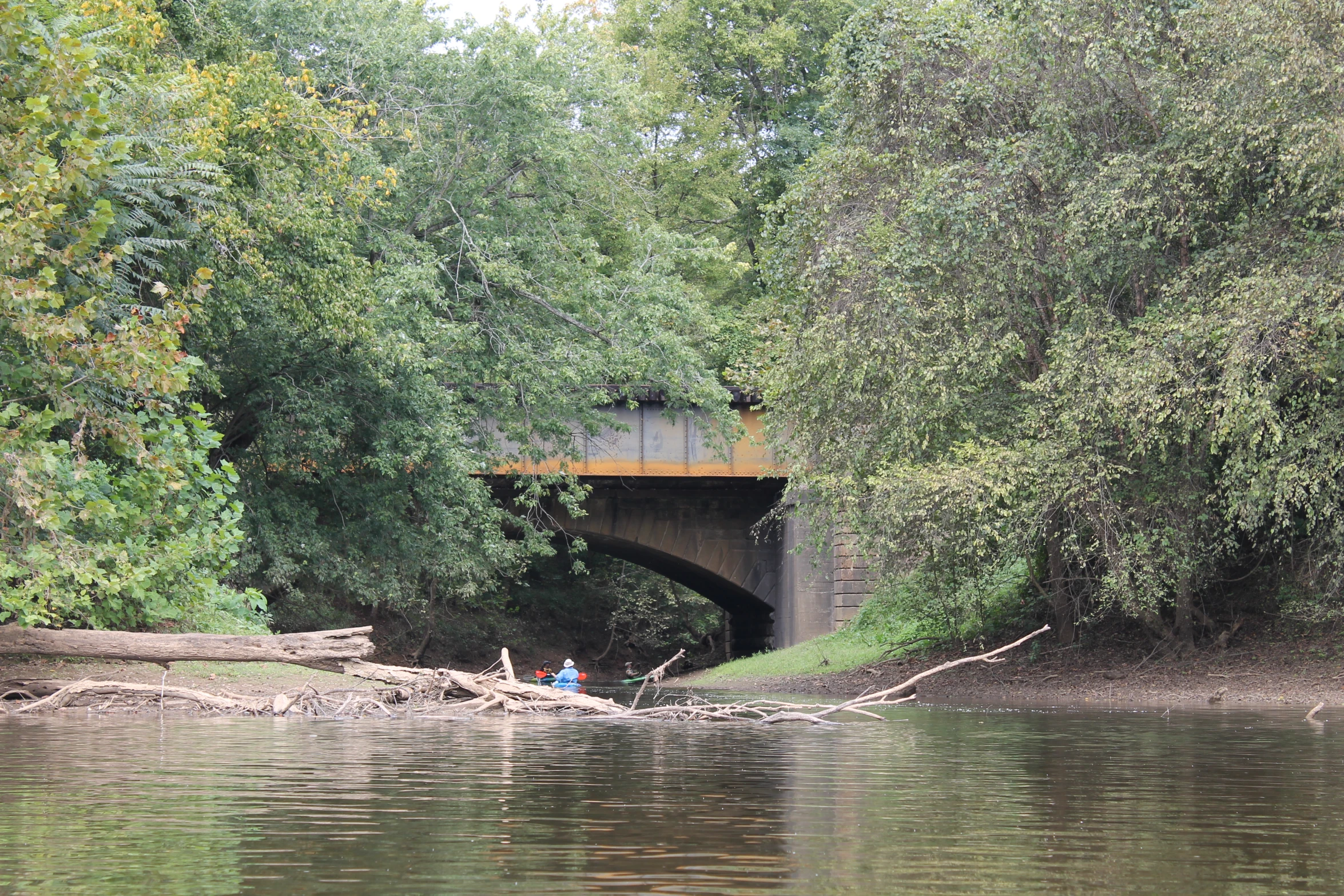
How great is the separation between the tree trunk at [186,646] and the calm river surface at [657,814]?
2.41 meters

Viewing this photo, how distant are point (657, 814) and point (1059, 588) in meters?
15.8

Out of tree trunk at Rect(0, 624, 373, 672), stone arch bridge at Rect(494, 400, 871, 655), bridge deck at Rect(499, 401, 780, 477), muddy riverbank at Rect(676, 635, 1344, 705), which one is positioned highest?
bridge deck at Rect(499, 401, 780, 477)

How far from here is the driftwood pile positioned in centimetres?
1405

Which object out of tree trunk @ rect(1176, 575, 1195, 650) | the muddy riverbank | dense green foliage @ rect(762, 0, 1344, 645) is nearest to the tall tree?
dense green foliage @ rect(762, 0, 1344, 645)

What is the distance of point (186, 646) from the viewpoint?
47.5 ft

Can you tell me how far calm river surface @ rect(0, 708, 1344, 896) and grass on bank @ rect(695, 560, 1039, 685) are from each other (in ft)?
31.9

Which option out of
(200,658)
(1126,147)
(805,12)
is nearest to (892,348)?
(1126,147)

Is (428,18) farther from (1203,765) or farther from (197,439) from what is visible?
(1203,765)

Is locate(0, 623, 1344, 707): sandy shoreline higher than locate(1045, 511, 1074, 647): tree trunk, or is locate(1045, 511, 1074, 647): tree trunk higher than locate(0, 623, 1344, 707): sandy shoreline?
locate(1045, 511, 1074, 647): tree trunk

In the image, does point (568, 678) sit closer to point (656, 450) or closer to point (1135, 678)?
point (1135, 678)

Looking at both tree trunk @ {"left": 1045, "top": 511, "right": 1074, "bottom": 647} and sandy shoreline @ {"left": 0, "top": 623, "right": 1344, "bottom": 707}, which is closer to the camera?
sandy shoreline @ {"left": 0, "top": 623, "right": 1344, "bottom": 707}

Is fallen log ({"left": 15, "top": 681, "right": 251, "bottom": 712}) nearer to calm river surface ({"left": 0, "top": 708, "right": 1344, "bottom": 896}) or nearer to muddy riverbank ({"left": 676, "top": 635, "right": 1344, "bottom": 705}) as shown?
calm river surface ({"left": 0, "top": 708, "right": 1344, "bottom": 896})

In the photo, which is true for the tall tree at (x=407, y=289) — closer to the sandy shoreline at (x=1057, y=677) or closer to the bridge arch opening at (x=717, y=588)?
the sandy shoreline at (x=1057, y=677)

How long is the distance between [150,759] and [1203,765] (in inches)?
276
